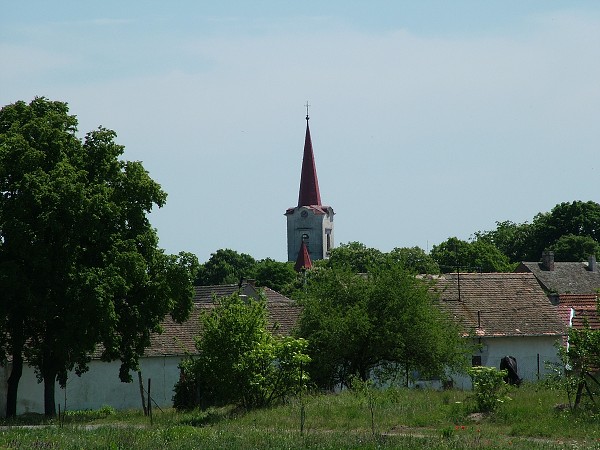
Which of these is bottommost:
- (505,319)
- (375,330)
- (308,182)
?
(375,330)

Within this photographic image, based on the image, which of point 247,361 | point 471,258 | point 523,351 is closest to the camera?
point 247,361

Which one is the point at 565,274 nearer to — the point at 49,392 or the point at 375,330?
the point at 375,330

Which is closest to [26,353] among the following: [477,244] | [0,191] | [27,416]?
[27,416]

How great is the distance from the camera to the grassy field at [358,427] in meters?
24.1

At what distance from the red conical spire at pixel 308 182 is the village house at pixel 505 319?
10608 cm

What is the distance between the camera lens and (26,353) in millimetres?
37656

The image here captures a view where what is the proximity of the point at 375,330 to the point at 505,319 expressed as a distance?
1202 centimetres

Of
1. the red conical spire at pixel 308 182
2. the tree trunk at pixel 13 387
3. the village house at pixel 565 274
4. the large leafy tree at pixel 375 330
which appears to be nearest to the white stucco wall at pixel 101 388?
the tree trunk at pixel 13 387

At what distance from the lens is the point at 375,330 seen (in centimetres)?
3800

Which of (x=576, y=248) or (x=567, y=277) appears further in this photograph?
(x=576, y=248)

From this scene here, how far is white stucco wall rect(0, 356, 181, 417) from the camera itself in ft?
142

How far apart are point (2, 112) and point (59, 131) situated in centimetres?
239

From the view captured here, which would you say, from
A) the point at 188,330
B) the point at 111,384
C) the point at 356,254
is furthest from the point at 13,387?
the point at 356,254

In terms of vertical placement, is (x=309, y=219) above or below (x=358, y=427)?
above
